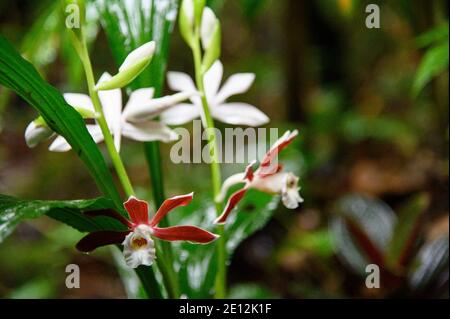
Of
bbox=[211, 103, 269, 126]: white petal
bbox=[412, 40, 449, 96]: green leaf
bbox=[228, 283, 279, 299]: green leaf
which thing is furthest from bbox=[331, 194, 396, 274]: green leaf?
bbox=[211, 103, 269, 126]: white petal

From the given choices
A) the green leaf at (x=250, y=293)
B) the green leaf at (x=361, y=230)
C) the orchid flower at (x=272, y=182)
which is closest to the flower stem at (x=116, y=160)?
the orchid flower at (x=272, y=182)

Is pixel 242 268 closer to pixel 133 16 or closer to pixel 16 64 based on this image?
pixel 133 16

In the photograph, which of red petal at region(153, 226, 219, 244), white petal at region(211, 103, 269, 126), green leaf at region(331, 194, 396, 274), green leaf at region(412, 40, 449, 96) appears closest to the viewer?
red petal at region(153, 226, 219, 244)
